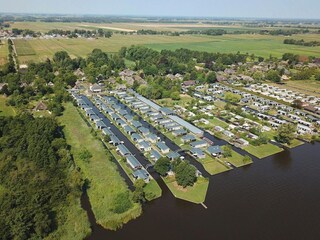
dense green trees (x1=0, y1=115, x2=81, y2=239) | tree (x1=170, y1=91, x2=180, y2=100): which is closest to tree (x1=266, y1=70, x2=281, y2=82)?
tree (x1=170, y1=91, x2=180, y2=100)

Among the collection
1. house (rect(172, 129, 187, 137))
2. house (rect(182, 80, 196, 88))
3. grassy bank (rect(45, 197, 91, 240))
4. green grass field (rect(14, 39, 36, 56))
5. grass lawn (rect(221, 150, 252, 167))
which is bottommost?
green grass field (rect(14, 39, 36, 56))

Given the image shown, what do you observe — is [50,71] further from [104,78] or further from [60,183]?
[60,183]

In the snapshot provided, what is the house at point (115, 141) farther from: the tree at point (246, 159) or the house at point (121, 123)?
the tree at point (246, 159)

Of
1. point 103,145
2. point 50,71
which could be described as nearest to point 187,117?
point 103,145

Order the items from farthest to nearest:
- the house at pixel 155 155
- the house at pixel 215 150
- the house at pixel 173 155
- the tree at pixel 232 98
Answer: the tree at pixel 232 98 < the house at pixel 215 150 < the house at pixel 155 155 < the house at pixel 173 155

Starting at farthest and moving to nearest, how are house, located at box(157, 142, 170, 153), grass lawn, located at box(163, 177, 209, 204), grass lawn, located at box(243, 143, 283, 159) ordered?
grass lawn, located at box(243, 143, 283, 159), house, located at box(157, 142, 170, 153), grass lawn, located at box(163, 177, 209, 204)

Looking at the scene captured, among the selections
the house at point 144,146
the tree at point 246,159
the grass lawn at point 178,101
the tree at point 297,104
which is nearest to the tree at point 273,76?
the tree at point 297,104


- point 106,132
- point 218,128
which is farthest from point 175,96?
point 106,132

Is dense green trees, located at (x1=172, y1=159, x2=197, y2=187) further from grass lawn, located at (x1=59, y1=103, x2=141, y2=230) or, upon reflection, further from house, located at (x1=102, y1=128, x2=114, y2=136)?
house, located at (x1=102, y1=128, x2=114, y2=136)

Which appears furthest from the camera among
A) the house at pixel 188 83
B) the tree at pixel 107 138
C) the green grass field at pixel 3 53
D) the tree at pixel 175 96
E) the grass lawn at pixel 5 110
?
the green grass field at pixel 3 53
